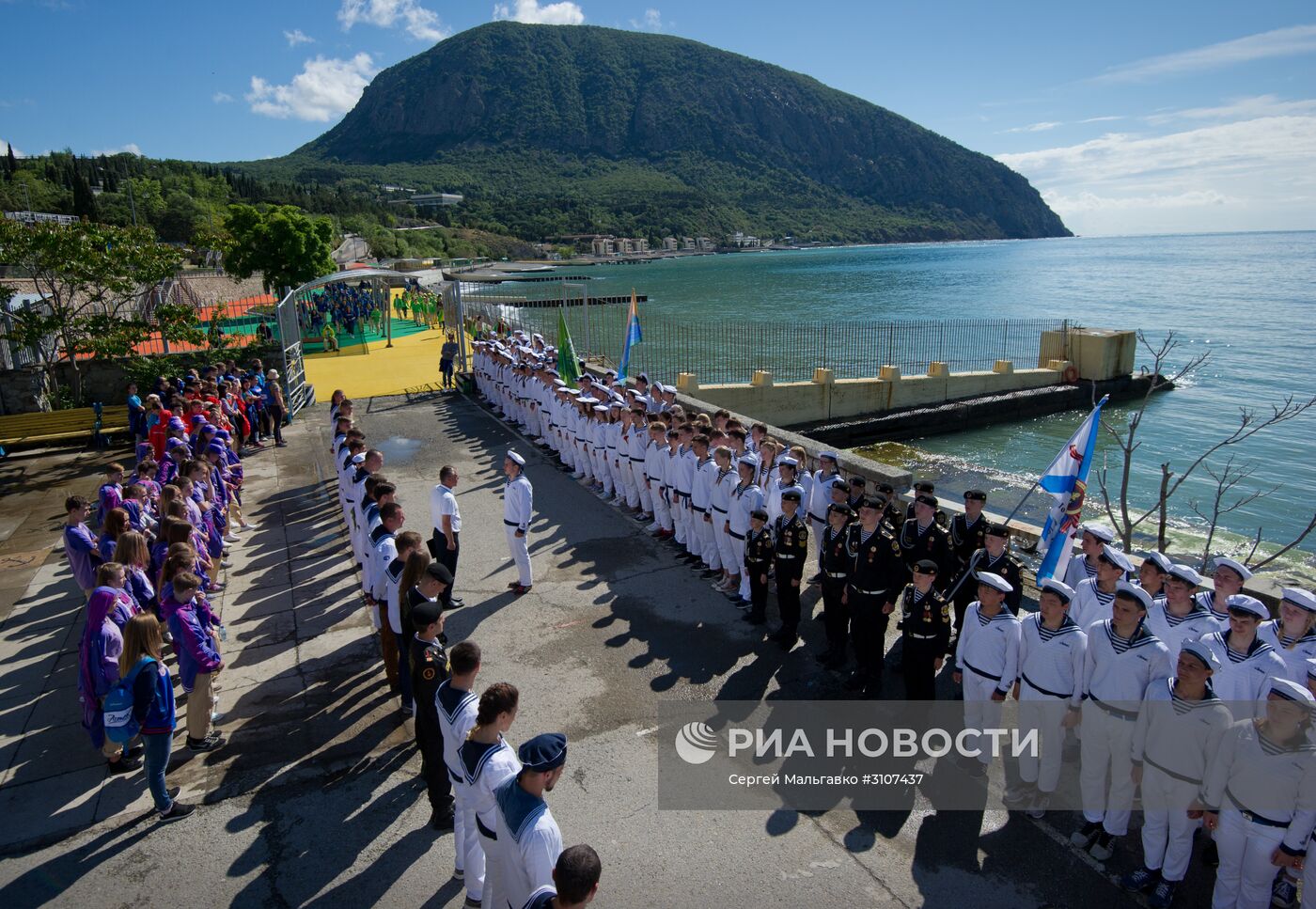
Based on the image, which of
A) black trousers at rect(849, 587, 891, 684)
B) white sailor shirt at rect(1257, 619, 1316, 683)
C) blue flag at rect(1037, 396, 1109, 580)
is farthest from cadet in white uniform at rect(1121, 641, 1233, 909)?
blue flag at rect(1037, 396, 1109, 580)

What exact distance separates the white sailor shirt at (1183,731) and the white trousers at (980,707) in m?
1.12

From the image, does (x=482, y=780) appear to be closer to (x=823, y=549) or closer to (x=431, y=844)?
(x=431, y=844)

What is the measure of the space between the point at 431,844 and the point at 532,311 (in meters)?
50.4

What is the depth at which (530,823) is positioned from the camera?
338 cm

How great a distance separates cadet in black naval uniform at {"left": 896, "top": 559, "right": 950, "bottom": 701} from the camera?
614cm

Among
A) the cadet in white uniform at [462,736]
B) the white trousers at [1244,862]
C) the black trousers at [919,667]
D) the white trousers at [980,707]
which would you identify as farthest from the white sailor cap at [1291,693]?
the cadet in white uniform at [462,736]

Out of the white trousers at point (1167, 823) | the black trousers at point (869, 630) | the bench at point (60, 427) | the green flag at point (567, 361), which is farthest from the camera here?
the green flag at point (567, 361)

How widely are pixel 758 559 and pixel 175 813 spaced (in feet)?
17.6

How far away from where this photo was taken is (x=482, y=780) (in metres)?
3.88

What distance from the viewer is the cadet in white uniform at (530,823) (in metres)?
3.36

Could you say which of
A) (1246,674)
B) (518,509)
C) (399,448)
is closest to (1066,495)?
(1246,674)

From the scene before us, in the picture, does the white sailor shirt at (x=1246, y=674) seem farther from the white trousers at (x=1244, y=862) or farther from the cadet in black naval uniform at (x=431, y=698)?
the cadet in black naval uniform at (x=431, y=698)

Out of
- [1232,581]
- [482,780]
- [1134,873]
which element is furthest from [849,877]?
[1232,581]

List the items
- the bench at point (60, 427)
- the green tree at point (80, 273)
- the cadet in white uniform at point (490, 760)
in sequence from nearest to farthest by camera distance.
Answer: the cadet in white uniform at point (490, 760) → the green tree at point (80, 273) → the bench at point (60, 427)
